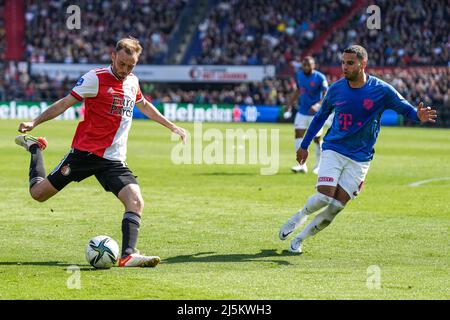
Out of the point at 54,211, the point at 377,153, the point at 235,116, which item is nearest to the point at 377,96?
the point at 54,211

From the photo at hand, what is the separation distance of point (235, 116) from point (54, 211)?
35078mm

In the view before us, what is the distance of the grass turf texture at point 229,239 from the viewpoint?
8.16 m

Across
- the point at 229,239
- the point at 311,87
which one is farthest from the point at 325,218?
the point at 311,87

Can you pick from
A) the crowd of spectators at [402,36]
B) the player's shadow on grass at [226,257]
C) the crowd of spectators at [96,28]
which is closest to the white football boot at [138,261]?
the player's shadow on grass at [226,257]

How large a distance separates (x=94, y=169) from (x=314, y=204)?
2.59 meters

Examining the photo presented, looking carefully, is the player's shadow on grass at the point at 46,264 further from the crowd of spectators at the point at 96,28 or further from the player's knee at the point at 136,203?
the crowd of spectators at the point at 96,28

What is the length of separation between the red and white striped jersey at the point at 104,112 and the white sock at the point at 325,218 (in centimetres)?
238

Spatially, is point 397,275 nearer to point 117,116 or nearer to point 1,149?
point 117,116

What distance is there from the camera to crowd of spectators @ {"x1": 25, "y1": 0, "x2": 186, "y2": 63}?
5603 centimetres

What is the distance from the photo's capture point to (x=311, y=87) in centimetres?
2098

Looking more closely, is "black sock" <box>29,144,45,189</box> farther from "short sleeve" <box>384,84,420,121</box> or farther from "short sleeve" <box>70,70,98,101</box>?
"short sleeve" <box>384,84,420,121</box>

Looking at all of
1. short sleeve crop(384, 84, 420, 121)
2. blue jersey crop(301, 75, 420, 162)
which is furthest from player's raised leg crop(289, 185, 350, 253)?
short sleeve crop(384, 84, 420, 121)

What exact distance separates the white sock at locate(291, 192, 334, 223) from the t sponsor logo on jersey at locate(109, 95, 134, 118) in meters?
2.38

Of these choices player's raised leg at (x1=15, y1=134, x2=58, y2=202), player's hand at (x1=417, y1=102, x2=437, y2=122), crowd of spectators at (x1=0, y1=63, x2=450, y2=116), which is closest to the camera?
player's raised leg at (x1=15, y1=134, x2=58, y2=202)
